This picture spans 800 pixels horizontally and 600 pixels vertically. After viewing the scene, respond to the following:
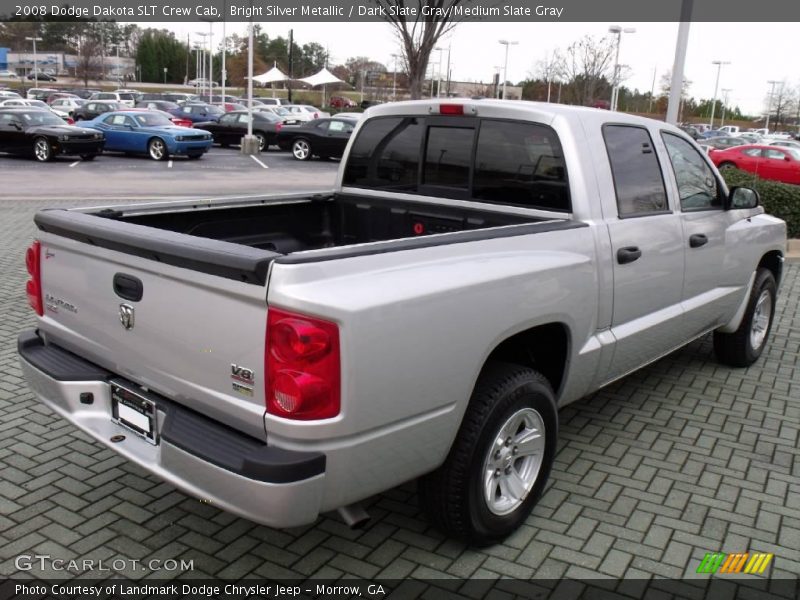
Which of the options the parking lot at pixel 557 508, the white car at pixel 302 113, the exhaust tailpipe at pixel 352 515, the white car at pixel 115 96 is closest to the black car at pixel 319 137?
the white car at pixel 302 113

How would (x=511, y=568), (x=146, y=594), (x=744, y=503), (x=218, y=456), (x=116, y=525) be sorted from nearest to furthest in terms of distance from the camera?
(x=218, y=456), (x=146, y=594), (x=511, y=568), (x=116, y=525), (x=744, y=503)

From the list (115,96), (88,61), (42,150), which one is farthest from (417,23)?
(88,61)

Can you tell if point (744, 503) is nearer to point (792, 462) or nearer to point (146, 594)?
point (792, 462)

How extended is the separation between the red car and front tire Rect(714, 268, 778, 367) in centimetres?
1721

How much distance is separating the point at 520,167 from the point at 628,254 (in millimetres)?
752

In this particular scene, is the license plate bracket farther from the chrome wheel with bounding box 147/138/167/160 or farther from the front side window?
the chrome wheel with bounding box 147/138/167/160

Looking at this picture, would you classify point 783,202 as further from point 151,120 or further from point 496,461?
point 151,120

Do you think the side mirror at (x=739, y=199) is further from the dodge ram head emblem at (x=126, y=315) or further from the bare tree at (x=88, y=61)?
the bare tree at (x=88, y=61)

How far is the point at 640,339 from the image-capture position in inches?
174

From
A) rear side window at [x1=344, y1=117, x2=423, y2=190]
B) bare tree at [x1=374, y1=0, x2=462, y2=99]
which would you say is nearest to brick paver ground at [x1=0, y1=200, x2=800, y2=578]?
rear side window at [x1=344, y1=117, x2=423, y2=190]

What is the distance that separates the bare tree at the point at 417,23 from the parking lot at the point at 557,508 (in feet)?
55.0

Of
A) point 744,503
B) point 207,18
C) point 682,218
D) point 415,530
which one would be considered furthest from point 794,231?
point 207,18

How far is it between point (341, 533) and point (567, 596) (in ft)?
3.51

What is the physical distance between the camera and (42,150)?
→ 74.5 feet
